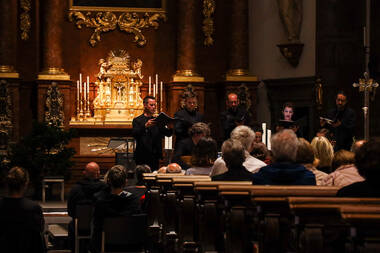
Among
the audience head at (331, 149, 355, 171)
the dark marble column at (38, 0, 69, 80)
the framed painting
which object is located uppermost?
the framed painting

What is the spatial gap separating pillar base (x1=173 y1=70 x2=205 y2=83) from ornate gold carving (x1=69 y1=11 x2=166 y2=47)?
106 centimetres

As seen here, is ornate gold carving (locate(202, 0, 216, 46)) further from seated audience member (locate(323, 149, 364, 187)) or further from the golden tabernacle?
seated audience member (locate(323, 149, 364, 187))

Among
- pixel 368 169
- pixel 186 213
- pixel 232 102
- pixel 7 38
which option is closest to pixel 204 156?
pixel 186 213

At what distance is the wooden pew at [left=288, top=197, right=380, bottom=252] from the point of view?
3631mm

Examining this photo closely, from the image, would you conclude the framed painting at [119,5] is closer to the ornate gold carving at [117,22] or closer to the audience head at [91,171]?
the ornate gold carving at [117,22]

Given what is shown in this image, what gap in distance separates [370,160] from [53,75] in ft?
34.5

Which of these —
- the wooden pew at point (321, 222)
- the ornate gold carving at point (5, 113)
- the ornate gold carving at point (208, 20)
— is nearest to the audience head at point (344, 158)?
the wooden pew at point (321, 222)

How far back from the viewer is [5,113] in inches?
540

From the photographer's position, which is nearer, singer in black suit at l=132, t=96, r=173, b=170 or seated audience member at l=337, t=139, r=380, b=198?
seated audience member at l=337, t=139, r=380, b=198

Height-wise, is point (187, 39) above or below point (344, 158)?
above

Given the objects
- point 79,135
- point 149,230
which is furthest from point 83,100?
point 149,230

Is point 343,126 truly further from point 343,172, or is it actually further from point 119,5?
point 119,5

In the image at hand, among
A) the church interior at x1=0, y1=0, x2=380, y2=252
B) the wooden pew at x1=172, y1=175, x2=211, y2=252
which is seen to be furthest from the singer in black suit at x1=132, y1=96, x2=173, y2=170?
the wooden pew at x1=172, y1=175, x2=211, y2=252

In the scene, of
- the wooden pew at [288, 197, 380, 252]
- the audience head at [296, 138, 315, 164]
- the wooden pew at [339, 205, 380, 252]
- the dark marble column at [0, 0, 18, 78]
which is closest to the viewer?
the wooden pew at [339, 205, 380, 252]
